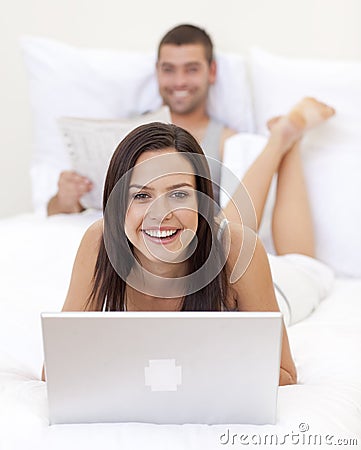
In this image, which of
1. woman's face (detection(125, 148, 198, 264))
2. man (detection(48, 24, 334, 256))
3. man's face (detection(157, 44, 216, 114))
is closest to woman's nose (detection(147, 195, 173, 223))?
woman's face (detection(125, 148, 198, 264))

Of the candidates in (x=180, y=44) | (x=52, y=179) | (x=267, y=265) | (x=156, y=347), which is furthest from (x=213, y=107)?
(x=156, y=347)

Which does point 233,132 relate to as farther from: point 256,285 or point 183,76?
point 256,285

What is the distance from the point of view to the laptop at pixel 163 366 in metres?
0.90

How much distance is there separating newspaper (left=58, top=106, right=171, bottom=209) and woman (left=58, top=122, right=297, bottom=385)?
0.63 m

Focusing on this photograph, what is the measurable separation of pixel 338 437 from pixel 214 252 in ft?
0.96

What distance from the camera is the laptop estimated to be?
2.96 feet

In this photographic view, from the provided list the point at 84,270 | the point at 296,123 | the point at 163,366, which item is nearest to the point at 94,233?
the point at 84,270

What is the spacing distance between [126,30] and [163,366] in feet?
5.32

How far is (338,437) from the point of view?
3.18 ft

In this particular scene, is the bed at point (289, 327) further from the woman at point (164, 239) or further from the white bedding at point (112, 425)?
the woman at point (164, 239)

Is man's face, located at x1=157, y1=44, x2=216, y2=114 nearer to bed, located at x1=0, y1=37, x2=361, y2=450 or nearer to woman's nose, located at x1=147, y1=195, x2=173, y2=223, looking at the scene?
bed, located at x1=0, y1=37, x2=361, y2=450

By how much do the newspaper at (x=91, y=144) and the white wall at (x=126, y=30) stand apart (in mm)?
612

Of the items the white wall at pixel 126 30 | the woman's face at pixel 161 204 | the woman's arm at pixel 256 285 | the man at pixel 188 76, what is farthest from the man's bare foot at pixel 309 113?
the woman's face at pixel 161 204

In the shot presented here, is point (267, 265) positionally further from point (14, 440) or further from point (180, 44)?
point (180, 44)
